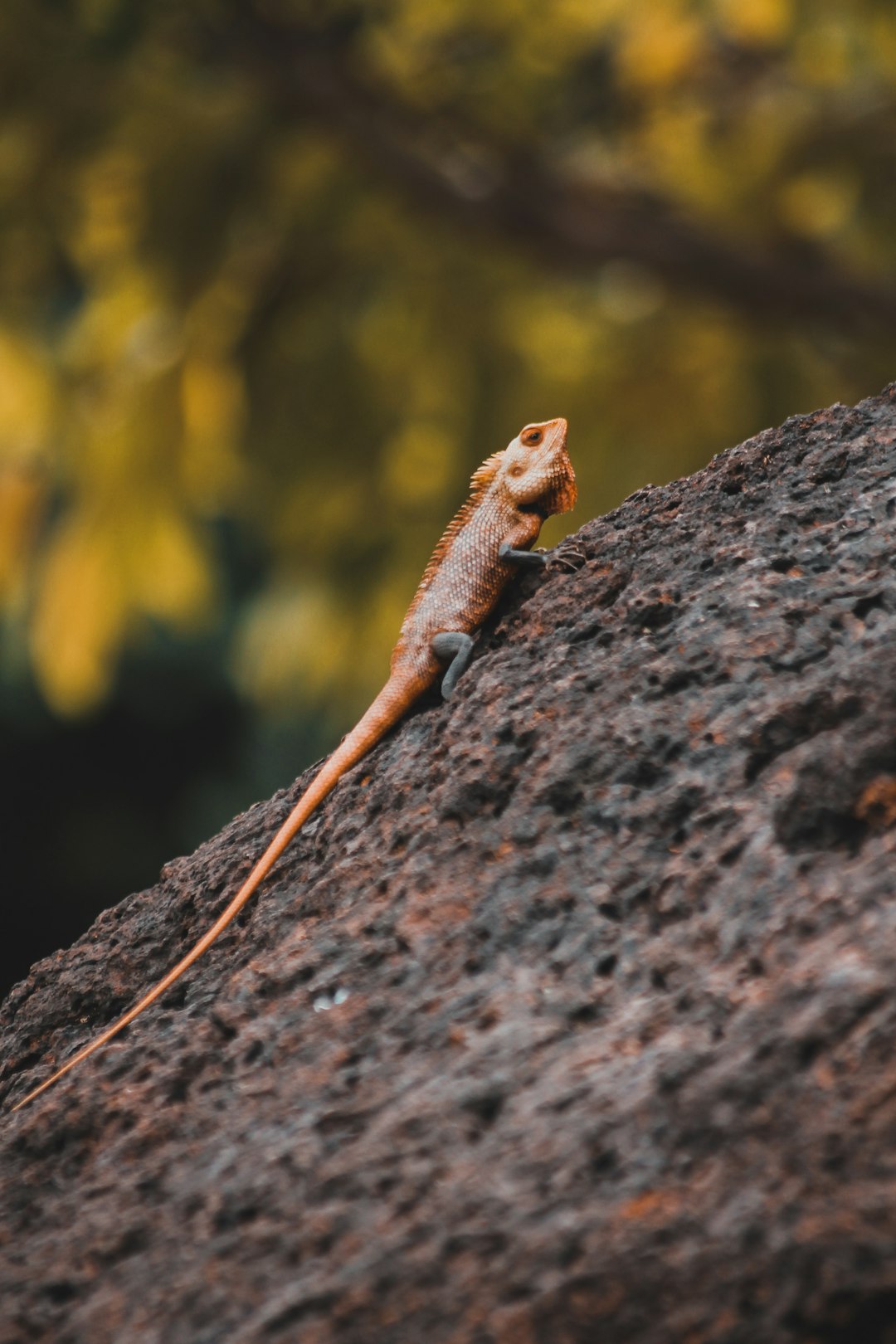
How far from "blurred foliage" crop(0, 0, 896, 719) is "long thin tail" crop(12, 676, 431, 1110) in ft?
12.8

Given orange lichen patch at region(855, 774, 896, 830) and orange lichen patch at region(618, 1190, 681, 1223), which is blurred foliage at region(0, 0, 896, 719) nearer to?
orange lichen patch at region(855, 774, 896, 830)

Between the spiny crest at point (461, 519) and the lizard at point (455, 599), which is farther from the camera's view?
the spiny crest at point (461, 519)

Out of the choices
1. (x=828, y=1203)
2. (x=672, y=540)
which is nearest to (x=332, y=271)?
(x=672, y=540)

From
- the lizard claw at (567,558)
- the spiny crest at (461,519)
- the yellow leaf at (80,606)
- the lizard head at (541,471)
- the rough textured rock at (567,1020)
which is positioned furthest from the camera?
the yellow leaf at (80,606)

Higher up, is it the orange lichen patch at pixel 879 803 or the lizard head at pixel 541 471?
the lizard head at pixel 541 471

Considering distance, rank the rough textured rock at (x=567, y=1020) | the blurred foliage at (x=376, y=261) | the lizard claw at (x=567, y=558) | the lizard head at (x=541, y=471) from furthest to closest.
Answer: the blurred foliage at (x=376, y=261) < the lizard head at (x=541, y=471) < the lizard claw at (x=567, y=558) < the rough textured rock at (x=567, y=1020)

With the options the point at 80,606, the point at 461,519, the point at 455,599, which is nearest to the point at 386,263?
the point at 80,606

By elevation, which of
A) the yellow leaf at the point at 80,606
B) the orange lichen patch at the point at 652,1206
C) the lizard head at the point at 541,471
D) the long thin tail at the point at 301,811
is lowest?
the orange lichen patch at the point at 652,1206

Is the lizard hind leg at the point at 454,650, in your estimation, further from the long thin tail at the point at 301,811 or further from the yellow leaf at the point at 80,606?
the yellow leaf at the point at 80,606

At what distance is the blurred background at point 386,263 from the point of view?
25.5ft

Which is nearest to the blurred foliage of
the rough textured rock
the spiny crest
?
the spiny crest

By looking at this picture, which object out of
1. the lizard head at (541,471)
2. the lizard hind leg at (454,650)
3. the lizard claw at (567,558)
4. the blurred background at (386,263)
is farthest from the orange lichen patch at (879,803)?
the blurred background at (386,263)

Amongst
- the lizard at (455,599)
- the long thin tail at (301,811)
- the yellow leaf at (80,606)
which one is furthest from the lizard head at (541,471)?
the yellow leaf at (80,606)

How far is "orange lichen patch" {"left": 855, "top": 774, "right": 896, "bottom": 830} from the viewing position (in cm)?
265
